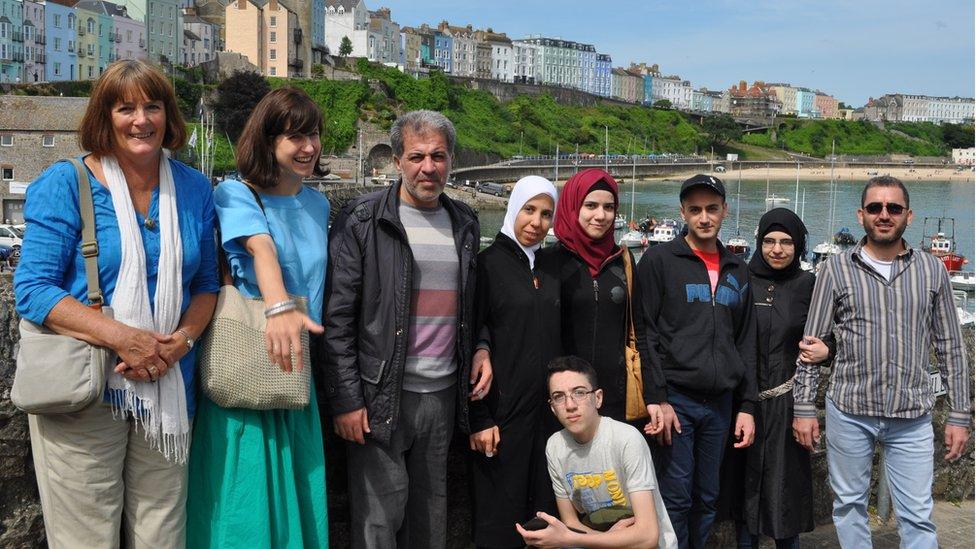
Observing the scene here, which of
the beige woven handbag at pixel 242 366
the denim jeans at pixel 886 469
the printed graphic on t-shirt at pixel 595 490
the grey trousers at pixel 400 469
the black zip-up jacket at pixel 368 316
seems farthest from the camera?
the denim jeans at pixel 886 469

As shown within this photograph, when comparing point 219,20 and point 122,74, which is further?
point 219,20

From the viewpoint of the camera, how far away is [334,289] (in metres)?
3.06

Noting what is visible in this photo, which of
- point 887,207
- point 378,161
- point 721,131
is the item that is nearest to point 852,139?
point 721,131

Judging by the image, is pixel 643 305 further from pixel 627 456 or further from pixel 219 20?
pixel 219 20

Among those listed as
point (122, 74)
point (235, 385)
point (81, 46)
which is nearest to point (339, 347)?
point (235, 385)

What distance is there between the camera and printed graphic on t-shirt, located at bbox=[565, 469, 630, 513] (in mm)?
3271

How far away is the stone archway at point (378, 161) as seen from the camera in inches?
2367

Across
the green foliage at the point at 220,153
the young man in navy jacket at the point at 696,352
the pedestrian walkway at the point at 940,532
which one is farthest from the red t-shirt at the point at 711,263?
the green foliage at the point at 220,153

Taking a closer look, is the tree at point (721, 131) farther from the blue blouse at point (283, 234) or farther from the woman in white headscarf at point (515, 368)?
the blue blouse at point (283, 234)

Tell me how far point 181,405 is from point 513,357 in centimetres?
123

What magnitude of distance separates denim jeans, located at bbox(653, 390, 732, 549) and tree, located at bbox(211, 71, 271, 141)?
53536 mm

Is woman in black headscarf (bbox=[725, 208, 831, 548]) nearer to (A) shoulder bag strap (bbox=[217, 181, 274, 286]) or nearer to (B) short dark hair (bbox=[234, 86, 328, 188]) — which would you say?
(B) short dark hair (bbox=[234, 86, 328, 188])

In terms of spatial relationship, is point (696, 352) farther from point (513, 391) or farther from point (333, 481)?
point (333, 481)

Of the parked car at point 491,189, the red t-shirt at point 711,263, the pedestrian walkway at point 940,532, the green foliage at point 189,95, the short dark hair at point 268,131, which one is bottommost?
the pedestrian walkway at point 940,532
